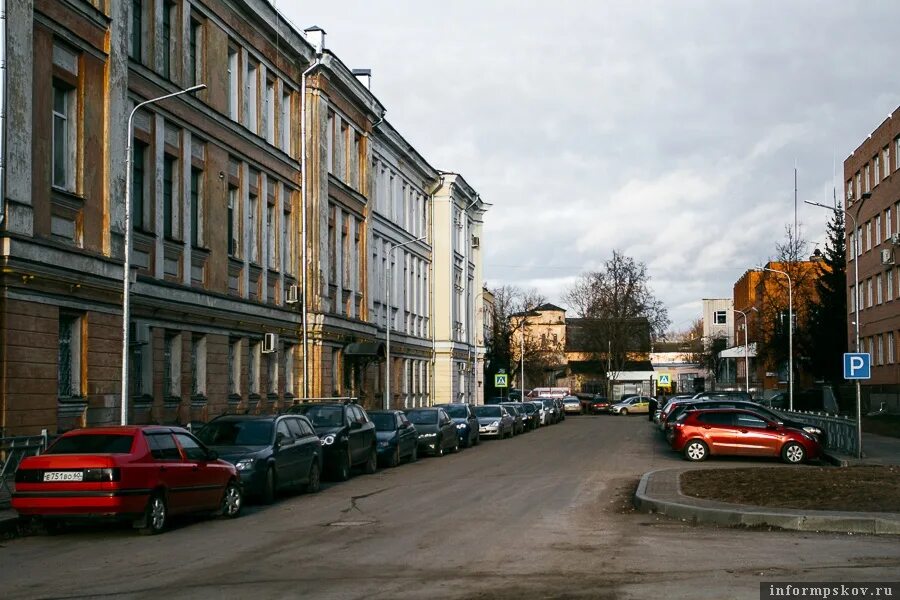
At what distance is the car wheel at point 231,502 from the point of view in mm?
17172

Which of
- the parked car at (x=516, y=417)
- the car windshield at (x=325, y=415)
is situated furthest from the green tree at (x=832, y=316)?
the car windshield at (x=325, y=415)

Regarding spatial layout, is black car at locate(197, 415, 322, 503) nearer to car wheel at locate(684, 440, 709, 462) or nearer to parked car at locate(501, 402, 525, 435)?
car wheel at locate(684, 440, 709, 462)

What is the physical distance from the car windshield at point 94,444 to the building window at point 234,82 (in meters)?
19.5

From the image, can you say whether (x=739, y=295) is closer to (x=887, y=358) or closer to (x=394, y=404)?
(x=887, y=358)

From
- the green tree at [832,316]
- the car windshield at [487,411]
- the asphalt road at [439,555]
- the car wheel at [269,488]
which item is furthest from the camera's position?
the green tree at [832,316]

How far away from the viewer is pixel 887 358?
58.4m

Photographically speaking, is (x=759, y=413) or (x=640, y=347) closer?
(x=759, y=413)

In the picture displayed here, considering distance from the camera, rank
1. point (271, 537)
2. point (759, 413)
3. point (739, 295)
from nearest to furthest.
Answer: point (271, 537)
point (759, 413)
point (739, 295)

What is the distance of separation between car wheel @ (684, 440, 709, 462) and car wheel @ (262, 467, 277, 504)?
14.2 meters

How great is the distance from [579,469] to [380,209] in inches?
1051

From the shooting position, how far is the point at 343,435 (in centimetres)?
2466

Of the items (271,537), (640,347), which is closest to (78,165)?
(271,537)

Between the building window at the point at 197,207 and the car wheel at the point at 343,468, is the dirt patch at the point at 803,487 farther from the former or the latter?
the building window at the point at 197,207

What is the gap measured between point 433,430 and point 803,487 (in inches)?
648
